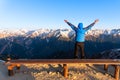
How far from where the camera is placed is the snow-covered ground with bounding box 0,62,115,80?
1499cm

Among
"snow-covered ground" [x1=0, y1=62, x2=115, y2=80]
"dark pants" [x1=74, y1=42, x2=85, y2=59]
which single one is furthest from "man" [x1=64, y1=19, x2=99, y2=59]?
"snow-covered ground" [x1=0, y1=62, x2=115, y2=80]

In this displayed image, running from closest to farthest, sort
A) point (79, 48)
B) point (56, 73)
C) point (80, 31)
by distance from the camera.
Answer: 1. point (56, 73)
2. point (80, 31)
3. point (79, 48)

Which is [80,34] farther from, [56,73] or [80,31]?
[56,73]

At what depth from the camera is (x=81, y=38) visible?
1702 cm

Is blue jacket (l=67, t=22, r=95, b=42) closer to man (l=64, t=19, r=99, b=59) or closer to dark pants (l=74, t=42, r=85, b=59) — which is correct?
man (l=64, t=19, r=99, b=59)

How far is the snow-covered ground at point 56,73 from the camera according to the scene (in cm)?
1499

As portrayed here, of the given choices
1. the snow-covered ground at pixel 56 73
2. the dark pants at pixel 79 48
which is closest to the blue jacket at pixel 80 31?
the dark pants at pixel 79 48

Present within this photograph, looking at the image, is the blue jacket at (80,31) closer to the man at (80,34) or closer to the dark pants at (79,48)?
the man at (80,34)

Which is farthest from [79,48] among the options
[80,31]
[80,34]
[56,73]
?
[56,73]

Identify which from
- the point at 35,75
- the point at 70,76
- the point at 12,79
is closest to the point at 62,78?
the point at 70,76

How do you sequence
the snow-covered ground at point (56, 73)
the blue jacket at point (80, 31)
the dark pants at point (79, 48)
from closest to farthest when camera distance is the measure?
the snow-covered ground at point (56, 73)
the blue jacket at point (80, 31)
the dark pants at point (79, 48)

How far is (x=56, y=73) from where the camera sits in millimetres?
15578

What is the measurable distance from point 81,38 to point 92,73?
7.49 feet

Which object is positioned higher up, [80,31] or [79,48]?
[80,31]
